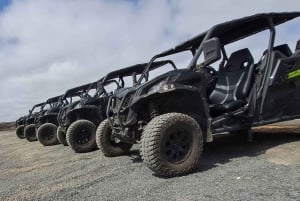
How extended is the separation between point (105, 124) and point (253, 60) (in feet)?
9.42

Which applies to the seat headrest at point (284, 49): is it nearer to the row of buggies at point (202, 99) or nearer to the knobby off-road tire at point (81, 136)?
the row of buggies at point (202, 99)

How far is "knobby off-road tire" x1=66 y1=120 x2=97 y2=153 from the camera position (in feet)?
30.1

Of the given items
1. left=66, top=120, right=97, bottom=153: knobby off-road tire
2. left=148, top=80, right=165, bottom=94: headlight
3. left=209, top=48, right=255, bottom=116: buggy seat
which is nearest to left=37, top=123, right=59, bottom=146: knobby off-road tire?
left=66, top=120, right=97, bottom=153: knobby off-road tire

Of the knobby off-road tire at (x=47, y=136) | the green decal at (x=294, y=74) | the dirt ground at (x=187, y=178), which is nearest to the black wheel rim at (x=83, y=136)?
the dirt ground at (x=187, y=178)

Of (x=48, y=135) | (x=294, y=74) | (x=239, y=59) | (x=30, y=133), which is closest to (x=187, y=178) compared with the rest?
(x=294, y=74)

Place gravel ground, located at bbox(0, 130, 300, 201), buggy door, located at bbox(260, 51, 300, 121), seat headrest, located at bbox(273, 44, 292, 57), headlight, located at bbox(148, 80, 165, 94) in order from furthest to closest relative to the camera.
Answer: seat headrest, located at bbox(273, 44, 292, 57) < buggy door, located at bbox(260, 51, 300, 121) < headlight, located at bbox(148, 80, 165, 94) < gravel ground, located at bbox(0, 130, 300, 201)

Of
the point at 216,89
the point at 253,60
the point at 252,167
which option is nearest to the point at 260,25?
the point at 253,60

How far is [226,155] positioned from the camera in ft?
20.0

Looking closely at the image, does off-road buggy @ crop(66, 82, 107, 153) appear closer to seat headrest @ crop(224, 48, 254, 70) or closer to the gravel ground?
the gravel ground

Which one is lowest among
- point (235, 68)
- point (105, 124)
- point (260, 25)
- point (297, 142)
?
point (297, 142)

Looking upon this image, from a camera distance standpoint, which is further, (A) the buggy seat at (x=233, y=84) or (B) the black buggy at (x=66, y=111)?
(B) the black buggy at (x=66, y=111)

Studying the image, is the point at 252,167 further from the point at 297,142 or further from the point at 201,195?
the point at 297,142

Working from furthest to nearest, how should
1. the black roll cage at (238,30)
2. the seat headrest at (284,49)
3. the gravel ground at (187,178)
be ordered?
1. the seat headrest at (284,49)
2. the black roll cage at (238,30)
3. the gravel ground at (187,178)

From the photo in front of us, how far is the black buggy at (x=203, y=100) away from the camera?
508cm
